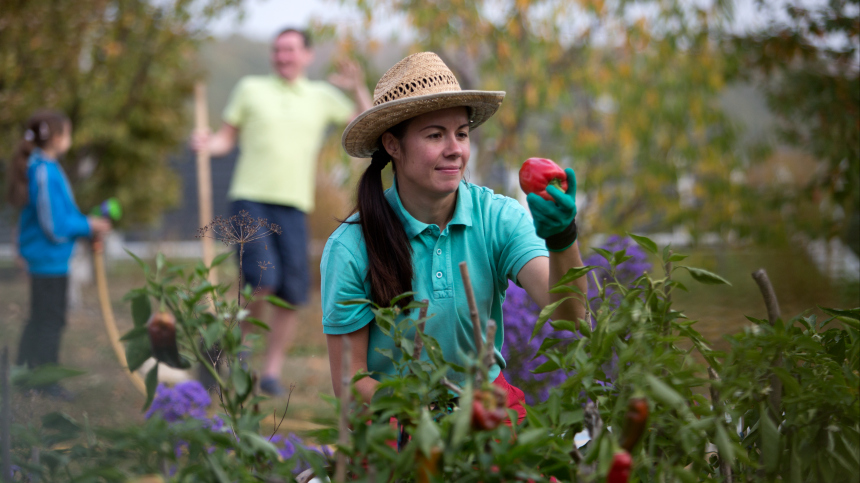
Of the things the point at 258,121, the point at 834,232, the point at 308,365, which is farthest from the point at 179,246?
the point at 834,232

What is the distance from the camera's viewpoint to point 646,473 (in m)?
0.85

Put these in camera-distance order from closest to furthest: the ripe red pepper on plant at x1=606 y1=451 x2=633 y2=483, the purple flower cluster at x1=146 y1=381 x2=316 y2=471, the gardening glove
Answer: the ripe red pepper on plant at x1=606 y1=451 x2=633 y2=483, the gardening glove, the purple flower cluster at x1=146 y1=381 x2=316 y2=471

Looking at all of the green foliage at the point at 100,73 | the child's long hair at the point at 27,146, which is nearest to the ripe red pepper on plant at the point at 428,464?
the child's long hair at the point at 27,146

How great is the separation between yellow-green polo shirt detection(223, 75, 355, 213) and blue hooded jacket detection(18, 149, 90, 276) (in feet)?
2.60

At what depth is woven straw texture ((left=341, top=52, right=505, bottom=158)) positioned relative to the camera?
147 centimetres

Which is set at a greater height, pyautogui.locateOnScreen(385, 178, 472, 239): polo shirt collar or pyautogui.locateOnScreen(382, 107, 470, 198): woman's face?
pyautogui.locateOnScreen(382, 107, 470, 198): woman's face

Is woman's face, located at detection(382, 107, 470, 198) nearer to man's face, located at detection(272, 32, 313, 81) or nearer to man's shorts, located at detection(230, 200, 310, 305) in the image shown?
Result: man's shorts, located at detection(230, 200, 310, 305)

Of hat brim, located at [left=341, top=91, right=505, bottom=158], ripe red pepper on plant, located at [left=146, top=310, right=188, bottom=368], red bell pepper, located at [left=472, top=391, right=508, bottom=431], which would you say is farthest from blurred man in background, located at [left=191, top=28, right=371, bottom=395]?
red bell pepper, located at [left=472, top=391, right=508, bottom=431]

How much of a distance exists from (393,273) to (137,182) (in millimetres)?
8913

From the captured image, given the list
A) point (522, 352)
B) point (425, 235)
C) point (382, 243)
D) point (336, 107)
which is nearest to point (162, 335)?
point (382, 243)

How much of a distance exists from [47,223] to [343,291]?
273cm

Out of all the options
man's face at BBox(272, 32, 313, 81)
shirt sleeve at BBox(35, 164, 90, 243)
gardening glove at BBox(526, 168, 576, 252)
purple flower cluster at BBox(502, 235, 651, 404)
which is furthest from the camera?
man's face at BBox(272, 32, 313, 81)

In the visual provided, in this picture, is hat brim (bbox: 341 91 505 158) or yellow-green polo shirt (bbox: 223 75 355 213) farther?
yellow-green polo shirt (bbox: 223 75 355 213)

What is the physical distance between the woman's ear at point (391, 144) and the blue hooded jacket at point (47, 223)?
101 inches
